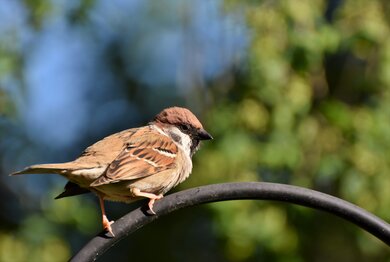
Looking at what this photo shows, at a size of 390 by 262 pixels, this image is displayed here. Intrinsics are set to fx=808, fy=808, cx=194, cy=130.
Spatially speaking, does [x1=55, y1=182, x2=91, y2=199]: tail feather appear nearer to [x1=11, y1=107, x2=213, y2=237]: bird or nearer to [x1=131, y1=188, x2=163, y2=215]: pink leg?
[x1=11, y1=107, x2=213, y2=237]: bird

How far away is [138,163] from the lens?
3.73 meters

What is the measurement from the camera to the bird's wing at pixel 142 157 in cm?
354

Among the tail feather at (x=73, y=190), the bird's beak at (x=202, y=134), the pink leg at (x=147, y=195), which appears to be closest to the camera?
the pink leg at (x=147, y=195)

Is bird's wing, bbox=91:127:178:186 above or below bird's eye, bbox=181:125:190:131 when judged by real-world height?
below

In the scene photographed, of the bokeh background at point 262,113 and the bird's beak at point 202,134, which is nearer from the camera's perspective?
the bird's beak at point 202,134

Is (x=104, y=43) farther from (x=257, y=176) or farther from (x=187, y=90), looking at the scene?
(x=257, y=176)

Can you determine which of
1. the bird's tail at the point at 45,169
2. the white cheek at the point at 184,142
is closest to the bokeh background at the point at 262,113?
the white cheek at the point at 184,142

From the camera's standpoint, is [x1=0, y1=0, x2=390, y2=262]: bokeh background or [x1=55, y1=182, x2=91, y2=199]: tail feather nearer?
[x1=55, y1=182, x2=91, y2=199]: tail feather

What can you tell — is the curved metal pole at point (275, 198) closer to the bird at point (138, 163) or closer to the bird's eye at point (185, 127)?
the bird at point (138, 163)

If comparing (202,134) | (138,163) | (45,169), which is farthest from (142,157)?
(45,169)

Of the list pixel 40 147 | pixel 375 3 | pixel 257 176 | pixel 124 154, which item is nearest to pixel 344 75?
pixel 375 3

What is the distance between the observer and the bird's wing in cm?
354

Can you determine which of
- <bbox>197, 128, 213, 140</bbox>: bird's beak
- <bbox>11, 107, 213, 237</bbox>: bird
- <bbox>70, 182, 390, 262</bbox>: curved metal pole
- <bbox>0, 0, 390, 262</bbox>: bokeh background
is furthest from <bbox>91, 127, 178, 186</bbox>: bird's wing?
<bbox>0, 0, 390, 262</bbox>: bokeh background

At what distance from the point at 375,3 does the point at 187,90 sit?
164 cm
